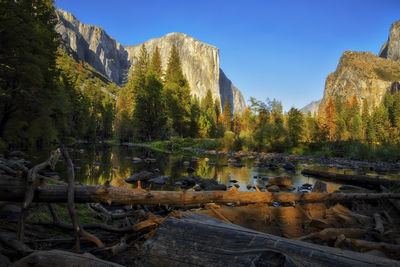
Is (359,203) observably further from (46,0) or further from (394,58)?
(394,58)

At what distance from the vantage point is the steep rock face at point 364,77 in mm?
Result: 125938

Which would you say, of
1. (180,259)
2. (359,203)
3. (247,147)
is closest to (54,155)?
(180,259)

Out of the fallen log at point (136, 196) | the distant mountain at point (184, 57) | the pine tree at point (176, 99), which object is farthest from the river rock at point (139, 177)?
the distant mountain at point (184, 57)

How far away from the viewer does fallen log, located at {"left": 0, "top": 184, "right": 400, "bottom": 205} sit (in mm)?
2504

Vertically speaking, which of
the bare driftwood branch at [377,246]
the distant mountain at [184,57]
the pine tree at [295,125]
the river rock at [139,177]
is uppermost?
the distant mountain at [184,57]

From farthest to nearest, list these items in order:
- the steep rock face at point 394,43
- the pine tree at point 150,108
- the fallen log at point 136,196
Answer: the steep rock face at point 394,43
the pine tree at point 150,108
the fallen log at point 136,196

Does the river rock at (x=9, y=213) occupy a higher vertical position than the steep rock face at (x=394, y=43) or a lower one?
lower

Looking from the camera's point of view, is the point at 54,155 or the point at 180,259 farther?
the point at 54,155

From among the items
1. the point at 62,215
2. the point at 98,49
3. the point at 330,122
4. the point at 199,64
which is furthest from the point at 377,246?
the point at 98,49

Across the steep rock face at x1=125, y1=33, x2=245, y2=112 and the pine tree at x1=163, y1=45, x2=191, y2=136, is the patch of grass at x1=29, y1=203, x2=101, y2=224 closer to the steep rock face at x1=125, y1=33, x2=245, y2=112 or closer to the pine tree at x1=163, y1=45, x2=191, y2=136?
the pine tree at x1=163, y1=45, x2=191, y2=136

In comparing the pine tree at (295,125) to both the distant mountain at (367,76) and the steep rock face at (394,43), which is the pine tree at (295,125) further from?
the steep rock face at (394,43)

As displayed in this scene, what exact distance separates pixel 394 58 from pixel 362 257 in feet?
725

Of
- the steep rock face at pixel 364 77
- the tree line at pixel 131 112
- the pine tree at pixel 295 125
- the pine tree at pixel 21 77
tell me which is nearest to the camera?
the pine tree at pixel 21 77

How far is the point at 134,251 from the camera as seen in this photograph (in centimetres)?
229
